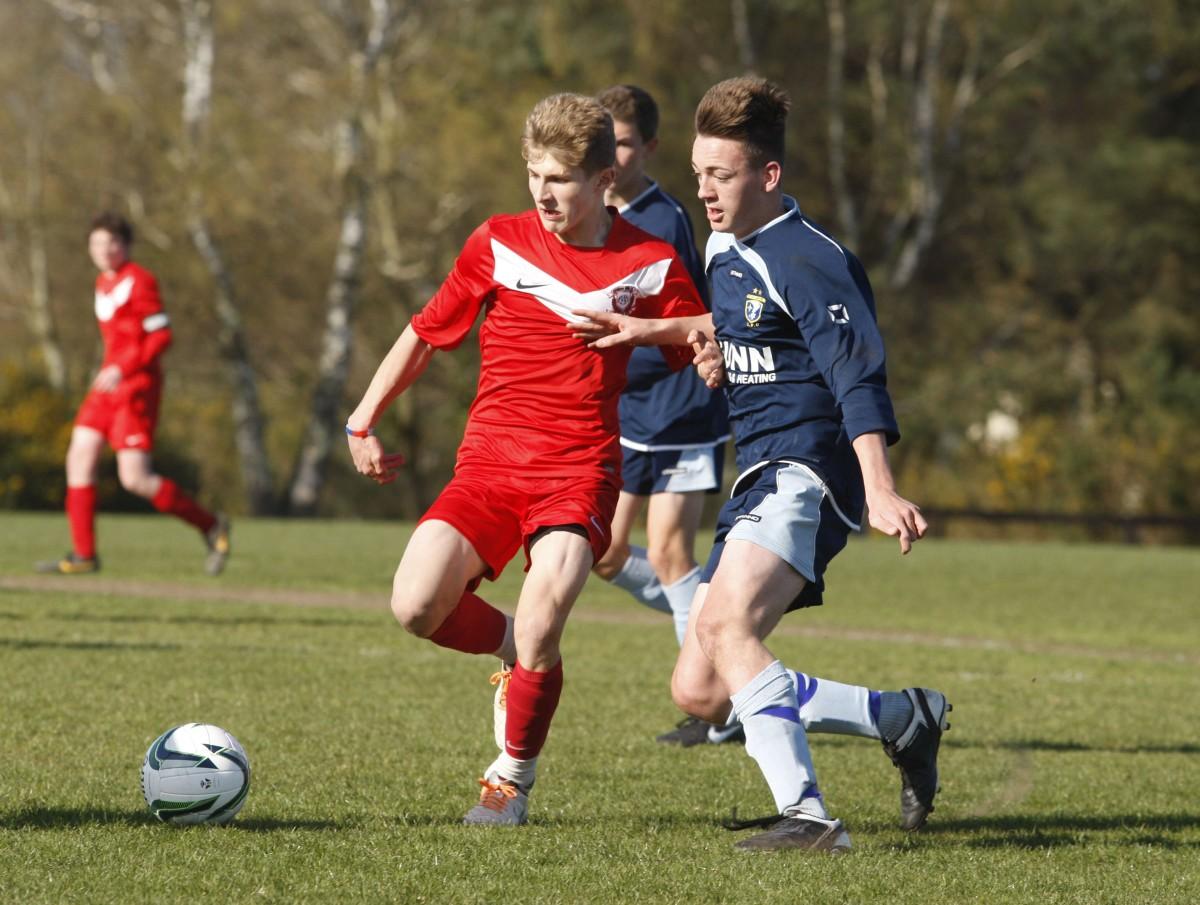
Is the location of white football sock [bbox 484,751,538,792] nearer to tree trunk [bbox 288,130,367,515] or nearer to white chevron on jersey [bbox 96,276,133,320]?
white chevron on jersey [bbox 96,276,133,320]

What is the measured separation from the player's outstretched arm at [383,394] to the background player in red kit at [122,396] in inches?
267

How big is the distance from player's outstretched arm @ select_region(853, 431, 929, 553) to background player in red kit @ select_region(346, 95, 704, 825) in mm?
960

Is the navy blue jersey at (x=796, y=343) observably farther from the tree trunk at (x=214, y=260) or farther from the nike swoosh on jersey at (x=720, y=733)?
the tree trunk at (x=214, y=260)

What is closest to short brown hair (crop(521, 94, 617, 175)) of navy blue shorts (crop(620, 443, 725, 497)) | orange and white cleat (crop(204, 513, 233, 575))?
navy blue shorts (crop(620, 443, 725, 497))

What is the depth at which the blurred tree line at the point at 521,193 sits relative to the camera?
2850 centimetres

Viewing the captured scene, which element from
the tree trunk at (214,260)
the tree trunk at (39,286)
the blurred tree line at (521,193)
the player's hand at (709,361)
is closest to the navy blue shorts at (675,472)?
the player's hand at (709,361)

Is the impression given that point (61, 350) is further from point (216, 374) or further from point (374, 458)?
point (374, 458)

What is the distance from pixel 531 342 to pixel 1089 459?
2416 centimetres

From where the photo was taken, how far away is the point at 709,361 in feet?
15.5

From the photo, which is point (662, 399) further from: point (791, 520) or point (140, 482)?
point (140, 482)

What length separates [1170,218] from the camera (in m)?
33.3

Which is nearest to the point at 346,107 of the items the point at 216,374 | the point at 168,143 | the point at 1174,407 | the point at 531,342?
the point at 168,143

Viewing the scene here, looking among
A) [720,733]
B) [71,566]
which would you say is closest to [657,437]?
[720,733]

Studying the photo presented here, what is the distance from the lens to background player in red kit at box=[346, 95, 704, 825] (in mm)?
4738
